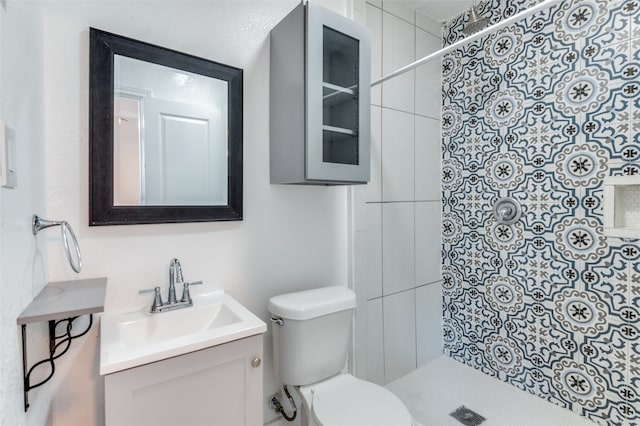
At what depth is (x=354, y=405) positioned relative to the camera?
1235mm

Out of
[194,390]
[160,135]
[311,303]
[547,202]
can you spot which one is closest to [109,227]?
[160,135]

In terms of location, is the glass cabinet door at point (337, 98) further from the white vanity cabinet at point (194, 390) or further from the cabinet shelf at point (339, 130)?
the white vanity cabinet at point (194, 390)

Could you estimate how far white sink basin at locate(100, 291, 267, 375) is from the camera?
0.86m

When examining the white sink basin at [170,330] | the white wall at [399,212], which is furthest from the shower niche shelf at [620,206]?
the white sink basin at [170,330]

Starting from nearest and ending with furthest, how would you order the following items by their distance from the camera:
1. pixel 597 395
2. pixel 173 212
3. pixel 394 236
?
pixel 173 212 < pixel 597 395 < pixel 394 236

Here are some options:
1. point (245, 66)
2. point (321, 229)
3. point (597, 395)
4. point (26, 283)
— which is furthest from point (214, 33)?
point (597, 395)

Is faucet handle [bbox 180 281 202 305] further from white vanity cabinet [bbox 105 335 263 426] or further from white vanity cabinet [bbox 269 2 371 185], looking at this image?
white vanity cabinet [bbox 269 2 371 185]

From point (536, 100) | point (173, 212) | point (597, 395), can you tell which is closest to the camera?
point (173, 212)

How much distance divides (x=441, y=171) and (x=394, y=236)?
667 millimetres

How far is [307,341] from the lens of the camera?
1.36 meters

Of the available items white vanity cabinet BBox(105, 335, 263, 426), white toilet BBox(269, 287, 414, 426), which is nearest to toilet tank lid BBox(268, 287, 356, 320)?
white toilet BBox(269, 287, 414, 426)

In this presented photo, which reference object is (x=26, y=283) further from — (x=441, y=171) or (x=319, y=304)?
Answer: (x=441, y=171)

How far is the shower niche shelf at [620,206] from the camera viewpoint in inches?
57.8

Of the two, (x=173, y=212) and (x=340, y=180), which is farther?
(x=340, y=180)
